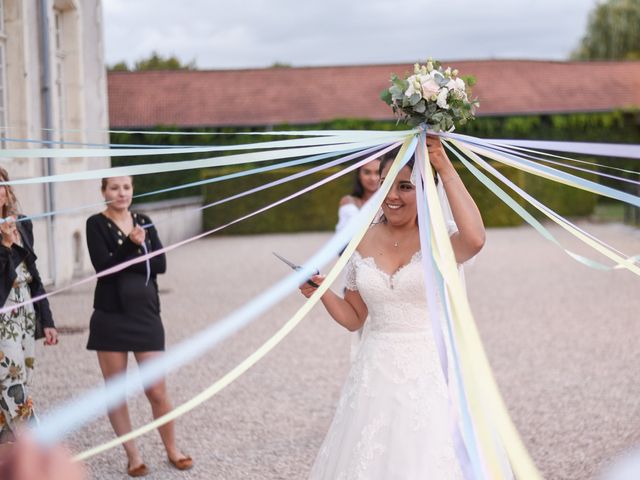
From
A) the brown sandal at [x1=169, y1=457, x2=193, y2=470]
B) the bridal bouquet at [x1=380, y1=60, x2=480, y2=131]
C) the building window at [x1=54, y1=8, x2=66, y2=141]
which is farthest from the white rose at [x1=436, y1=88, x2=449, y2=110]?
the building window at [x1=54, y1=8, x2=66, y2=141]

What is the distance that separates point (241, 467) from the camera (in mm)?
4859

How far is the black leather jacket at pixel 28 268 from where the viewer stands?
14.1 ft

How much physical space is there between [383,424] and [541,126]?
30527 mm

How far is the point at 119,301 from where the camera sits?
477cm

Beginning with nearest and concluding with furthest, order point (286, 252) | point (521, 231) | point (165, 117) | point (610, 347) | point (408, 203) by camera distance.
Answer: point (408, 203) → point (610, 347) → point (286, 252) → point (521, 231) → point (165, 117)

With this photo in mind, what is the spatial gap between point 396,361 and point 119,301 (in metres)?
2.03

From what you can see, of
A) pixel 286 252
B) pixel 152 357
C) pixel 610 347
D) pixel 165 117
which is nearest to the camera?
pixel 152 357

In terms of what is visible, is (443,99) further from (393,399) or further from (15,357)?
(15,357)

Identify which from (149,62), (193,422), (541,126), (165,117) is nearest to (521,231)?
(541,126)

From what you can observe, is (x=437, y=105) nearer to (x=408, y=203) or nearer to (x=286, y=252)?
(x=408, y=203)

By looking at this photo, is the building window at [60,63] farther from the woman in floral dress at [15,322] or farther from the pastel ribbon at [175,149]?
the pastel ribbon at [175,149]

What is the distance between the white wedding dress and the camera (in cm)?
316

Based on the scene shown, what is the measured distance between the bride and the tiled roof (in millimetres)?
27773

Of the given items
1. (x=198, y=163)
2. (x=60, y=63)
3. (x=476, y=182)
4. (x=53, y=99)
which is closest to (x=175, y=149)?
(x=198, y=163)
